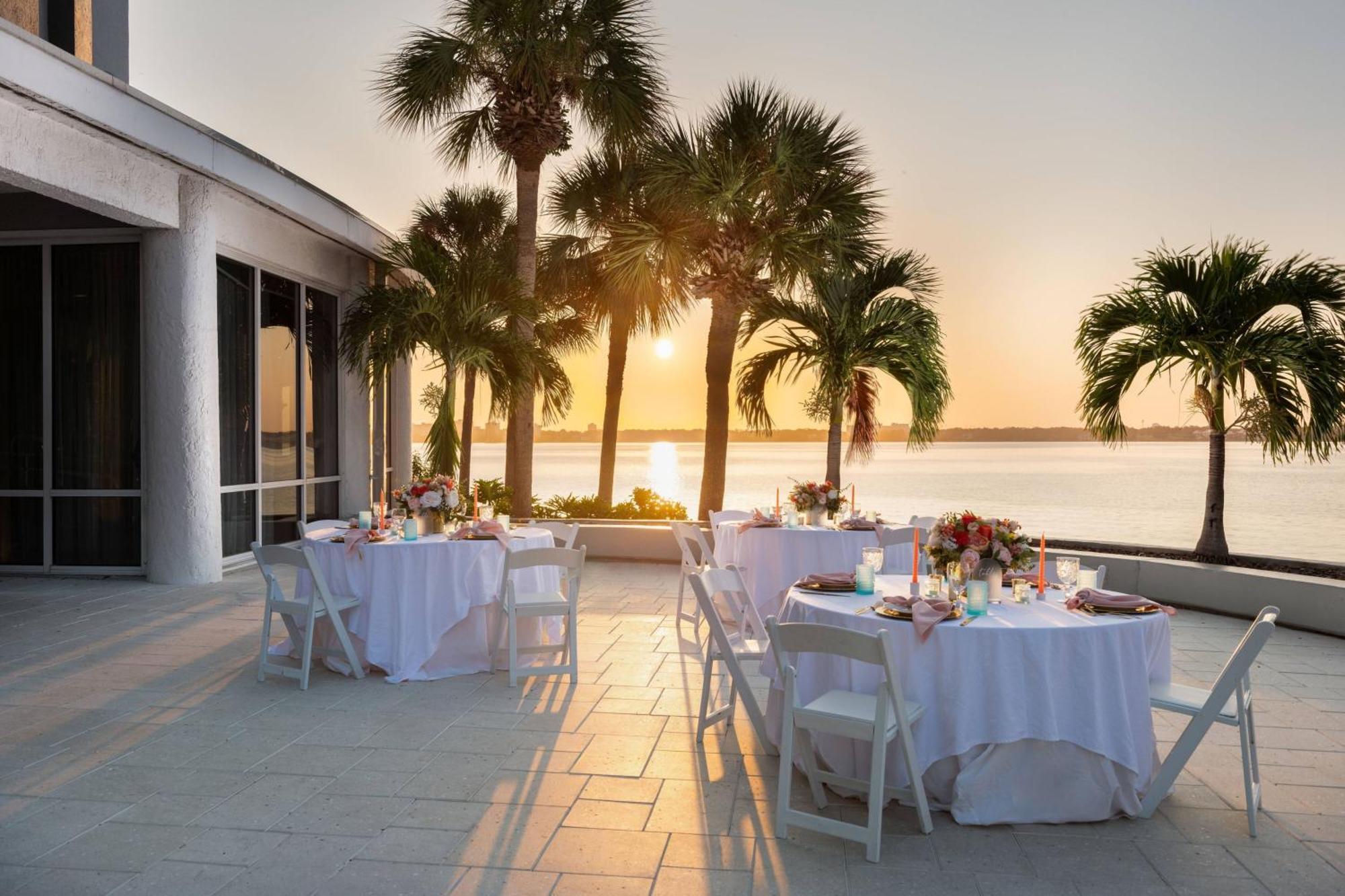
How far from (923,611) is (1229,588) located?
5179 millimetres

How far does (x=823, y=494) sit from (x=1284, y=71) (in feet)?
30.5

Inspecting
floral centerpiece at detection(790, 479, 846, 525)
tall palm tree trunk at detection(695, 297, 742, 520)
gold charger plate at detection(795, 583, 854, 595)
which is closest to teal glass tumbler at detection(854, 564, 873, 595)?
gold charger plate at detection(795, 583, 854, 595)

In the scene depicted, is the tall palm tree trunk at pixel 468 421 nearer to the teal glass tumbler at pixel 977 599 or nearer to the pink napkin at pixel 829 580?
the pink napkin at pixel 829 580

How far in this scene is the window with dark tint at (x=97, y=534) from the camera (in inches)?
338

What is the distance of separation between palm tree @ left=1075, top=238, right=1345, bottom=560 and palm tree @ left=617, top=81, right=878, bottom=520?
10.1 feet

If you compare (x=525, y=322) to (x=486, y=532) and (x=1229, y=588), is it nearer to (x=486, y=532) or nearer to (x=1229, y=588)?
(x=486, y=532)

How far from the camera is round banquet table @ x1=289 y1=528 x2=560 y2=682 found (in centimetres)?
520

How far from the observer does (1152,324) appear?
7.59 m

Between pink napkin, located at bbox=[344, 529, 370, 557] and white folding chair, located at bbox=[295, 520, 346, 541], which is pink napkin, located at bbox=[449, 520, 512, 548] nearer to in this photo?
pink napkin, located at bbox=[344, 529, 370, 557]

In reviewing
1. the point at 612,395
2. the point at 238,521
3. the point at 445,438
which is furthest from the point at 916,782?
the point at 612,395

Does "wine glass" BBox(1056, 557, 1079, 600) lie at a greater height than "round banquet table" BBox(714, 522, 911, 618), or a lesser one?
greater

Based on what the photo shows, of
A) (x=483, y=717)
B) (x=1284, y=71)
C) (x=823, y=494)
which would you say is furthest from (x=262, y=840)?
(x=1284, y=71)

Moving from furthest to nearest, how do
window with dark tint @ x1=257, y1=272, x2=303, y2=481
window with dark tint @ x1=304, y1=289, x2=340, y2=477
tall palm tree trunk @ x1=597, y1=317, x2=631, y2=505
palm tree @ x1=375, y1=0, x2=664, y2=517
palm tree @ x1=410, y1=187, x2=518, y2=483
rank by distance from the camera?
1. palm tree @ x1=410, y1=187, x2=518, y2=483
2. tall palm tree trunk @ x1=597, y1=317, x2=631, y2=505
3. window with dark tint @ x1=304, y1=289, x2=340, y2=477
4. palm tree @ x1=375, y1=0, x2=664, y2=517
5. window with dark tint @ x1=257, y1=272, x2=303, y2=481

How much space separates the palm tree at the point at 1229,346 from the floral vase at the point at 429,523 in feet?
17.5
